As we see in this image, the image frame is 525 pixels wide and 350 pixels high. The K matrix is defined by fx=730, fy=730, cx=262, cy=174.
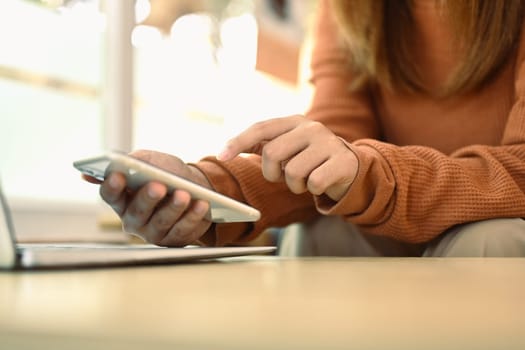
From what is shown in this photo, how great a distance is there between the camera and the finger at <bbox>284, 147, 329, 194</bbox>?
68 centimetres

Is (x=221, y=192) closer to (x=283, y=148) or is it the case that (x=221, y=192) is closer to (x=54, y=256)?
(x=283, y=148)

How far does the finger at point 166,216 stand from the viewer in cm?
63

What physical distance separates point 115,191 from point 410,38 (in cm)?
63

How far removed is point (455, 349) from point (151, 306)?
11cm

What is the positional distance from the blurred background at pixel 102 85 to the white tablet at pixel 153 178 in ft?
4.99

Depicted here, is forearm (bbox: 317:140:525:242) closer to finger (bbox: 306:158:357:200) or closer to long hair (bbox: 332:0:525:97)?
finger (bbox: 306:158:357:200)

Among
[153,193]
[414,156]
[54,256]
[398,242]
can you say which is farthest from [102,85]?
[54,256]

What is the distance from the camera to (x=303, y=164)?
68 cm

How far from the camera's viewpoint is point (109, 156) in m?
0.50

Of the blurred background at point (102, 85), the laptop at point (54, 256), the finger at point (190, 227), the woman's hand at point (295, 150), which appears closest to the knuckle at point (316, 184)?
the woman's hand at point (295, 150)

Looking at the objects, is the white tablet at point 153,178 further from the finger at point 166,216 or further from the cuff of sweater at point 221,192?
the cuff of sweater at point 221,192

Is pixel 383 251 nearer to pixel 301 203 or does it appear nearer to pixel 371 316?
pixel 301 203

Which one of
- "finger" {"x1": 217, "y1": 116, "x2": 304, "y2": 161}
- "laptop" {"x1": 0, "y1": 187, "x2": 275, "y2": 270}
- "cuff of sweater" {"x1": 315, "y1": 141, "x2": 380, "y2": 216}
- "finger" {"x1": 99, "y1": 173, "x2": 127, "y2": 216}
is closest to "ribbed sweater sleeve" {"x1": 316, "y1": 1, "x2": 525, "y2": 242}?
"cuff of sweater" {"x1": 315, "y1": 141, "x2": 380, "y2": 216}

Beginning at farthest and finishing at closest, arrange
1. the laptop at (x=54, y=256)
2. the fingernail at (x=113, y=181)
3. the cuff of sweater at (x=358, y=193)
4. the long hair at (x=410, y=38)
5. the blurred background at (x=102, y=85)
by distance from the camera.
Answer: the blurred background at (x=102, y=85) < the long hair at (x=410, y=38) < the cuff of sweater at (x=358, y=193) < the fingernail at (x=113, y=181) < the laptop at (x=54, y=256)
